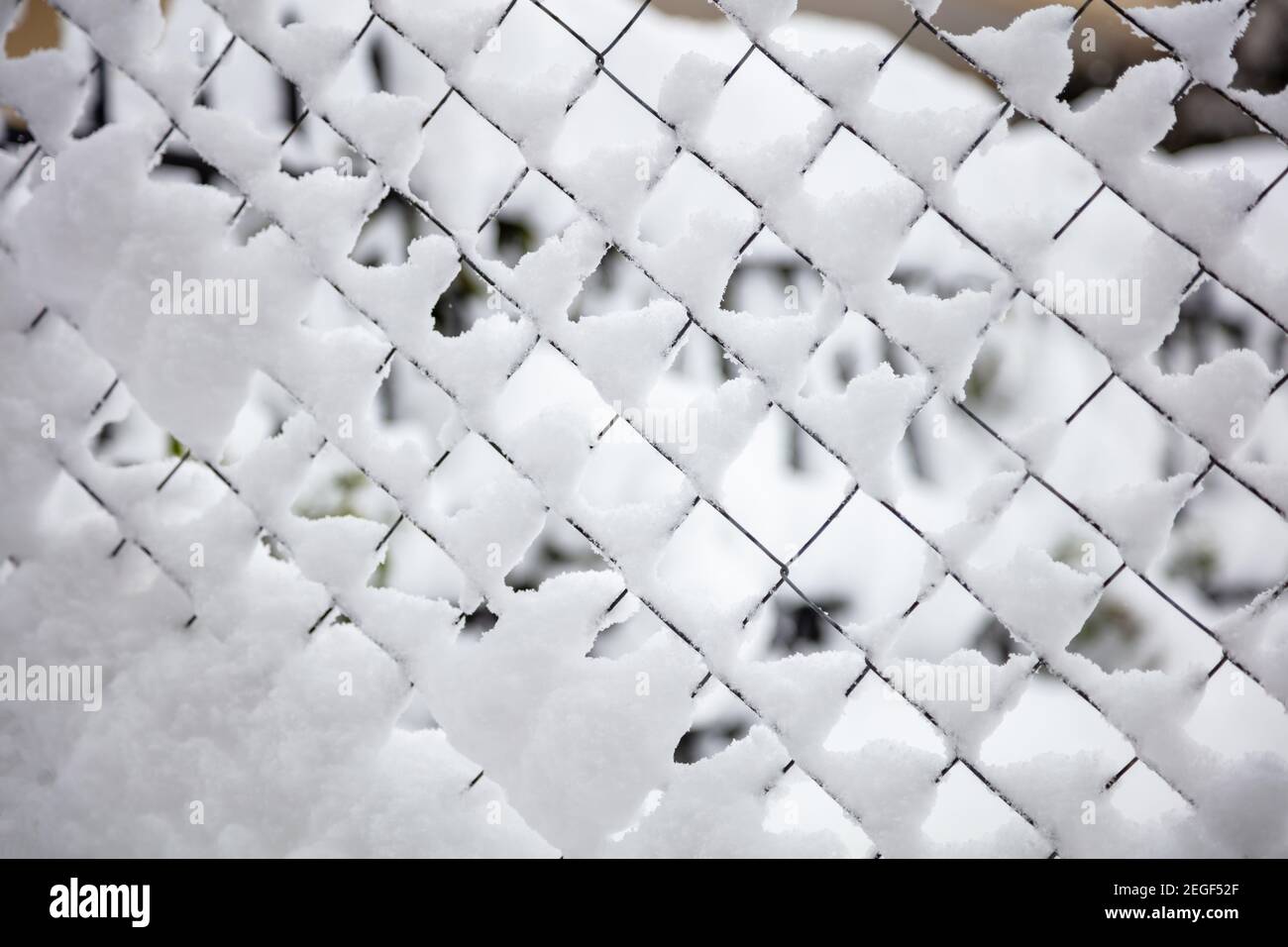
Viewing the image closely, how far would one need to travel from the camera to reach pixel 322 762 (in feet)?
2.86

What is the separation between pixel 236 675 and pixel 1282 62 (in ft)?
7.45

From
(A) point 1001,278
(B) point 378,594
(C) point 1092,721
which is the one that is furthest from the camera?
(C) point 1092,721

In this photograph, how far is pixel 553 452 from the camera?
81 centimetres

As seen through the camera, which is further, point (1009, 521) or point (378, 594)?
point (1009, 521)

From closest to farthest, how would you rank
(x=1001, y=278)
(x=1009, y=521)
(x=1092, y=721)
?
(x=1001, y=278)
(x=1092, y=721)
(x=1009, y=521)

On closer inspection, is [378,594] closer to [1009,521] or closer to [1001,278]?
[1001,278]

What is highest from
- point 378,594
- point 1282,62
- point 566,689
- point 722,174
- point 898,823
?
point 1282,62

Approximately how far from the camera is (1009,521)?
1.81m

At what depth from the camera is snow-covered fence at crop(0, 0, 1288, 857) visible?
2.44ft

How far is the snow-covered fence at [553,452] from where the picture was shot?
74 centimetres

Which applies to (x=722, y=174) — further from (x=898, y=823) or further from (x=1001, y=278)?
(x=898, y=823)
